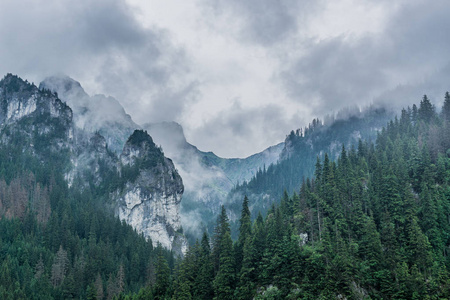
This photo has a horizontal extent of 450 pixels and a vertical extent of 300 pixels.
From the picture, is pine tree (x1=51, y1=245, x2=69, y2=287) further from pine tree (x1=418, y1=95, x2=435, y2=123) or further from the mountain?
pine tree (x1=418, y1=95, x2=435, y2=123)

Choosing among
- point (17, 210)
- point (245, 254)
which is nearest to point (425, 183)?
point (245, 254)

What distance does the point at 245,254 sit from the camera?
9325 centimetres

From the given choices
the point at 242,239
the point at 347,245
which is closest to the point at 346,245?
the point at 347,245

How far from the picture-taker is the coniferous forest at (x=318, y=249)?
83500 mm

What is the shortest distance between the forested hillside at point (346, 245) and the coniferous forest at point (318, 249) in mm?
248

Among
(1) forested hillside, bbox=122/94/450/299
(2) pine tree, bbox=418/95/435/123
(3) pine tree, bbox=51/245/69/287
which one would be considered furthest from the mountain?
(3) pine tree, bbox=51/245/69/287

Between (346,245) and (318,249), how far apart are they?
7.12m

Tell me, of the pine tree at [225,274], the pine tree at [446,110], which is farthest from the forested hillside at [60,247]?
the pine tree at [446,110]

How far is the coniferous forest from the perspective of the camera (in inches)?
3287

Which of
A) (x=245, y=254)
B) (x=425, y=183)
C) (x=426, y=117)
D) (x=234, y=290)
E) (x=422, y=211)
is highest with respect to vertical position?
(x=426, y=117)

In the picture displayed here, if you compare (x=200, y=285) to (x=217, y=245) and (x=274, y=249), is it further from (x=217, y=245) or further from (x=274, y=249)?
(x=274, y=249)

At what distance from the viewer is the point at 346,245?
89938mm

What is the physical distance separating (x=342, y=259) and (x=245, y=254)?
21840 mm

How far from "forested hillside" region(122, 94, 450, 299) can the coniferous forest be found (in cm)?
25
